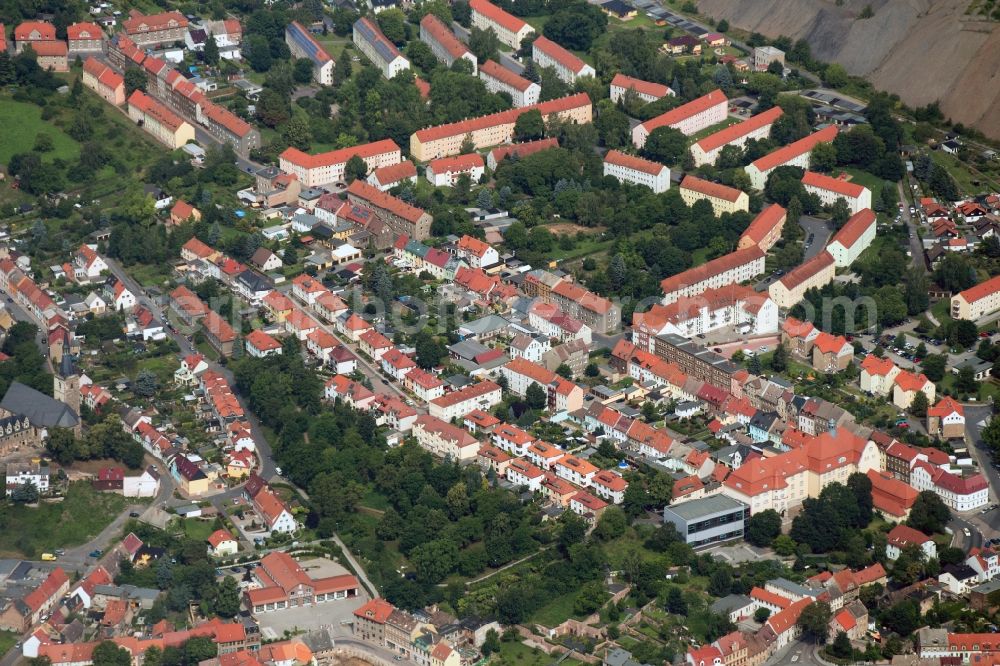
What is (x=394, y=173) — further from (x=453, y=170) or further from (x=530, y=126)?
(x=530, y=126)

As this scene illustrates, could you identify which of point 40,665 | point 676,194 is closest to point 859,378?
point 676,194

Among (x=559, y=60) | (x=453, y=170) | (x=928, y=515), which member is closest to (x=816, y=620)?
(x=928, y=515)

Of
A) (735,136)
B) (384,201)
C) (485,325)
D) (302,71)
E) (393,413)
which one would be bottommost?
(302,71)

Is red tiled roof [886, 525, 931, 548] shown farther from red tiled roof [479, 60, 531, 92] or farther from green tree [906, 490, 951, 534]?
red tiled roof [479, 60, 531, 92]

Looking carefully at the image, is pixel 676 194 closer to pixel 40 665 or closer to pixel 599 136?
pixel 599 136

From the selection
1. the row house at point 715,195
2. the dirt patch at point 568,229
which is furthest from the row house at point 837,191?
the dirt patch at point 568,229

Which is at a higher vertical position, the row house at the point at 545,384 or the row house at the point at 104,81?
the row house at the point at 545,384

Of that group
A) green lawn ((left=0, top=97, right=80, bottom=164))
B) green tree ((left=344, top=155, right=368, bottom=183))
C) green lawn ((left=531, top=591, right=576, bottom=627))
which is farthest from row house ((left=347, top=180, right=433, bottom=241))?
green lawn ((left=531, top=591, right=576, bottom=627))

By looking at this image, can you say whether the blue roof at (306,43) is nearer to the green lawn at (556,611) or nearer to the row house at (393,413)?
the row house at (393,413)
